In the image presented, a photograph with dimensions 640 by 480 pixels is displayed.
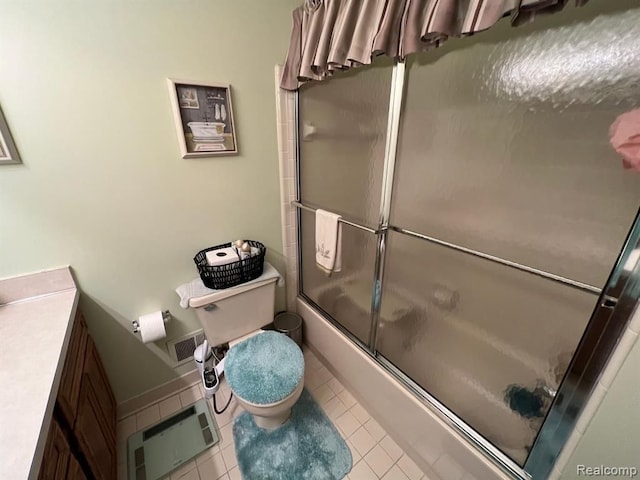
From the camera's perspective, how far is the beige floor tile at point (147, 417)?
1.40m

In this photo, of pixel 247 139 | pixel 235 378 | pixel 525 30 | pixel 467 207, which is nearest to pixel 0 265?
pixel 235 378

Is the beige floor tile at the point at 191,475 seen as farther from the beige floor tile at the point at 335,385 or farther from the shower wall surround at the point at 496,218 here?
the shower wall surround at the point at 496,218

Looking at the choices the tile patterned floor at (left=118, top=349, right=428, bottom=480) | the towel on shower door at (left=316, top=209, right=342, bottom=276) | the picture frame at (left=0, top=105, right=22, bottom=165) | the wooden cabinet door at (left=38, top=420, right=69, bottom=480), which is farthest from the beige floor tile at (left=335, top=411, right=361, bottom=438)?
the picture frame at (left=0, top=105, right=22, bottom=165)

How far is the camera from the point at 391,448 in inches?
51.6

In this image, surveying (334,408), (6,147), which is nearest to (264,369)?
(334,408)

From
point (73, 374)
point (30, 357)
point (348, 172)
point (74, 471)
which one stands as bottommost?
point (74, 471)

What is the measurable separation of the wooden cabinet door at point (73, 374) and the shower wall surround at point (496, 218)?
3.89 ft

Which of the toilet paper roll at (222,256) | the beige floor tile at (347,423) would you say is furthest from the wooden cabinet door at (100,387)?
the beige floor tile at (347,423)

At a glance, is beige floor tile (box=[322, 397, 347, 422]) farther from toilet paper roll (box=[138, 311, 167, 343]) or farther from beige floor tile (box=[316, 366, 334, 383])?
toilet paper roll (box=[138, 311, 167, 343])

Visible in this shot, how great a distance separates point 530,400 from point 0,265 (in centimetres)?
203

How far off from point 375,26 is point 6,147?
4.50 ft

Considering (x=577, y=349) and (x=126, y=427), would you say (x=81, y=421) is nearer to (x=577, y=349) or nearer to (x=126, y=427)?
(x=126, y=427)

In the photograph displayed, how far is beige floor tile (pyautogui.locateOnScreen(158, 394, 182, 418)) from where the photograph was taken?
1.46m

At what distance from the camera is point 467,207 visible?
37.0 inches
